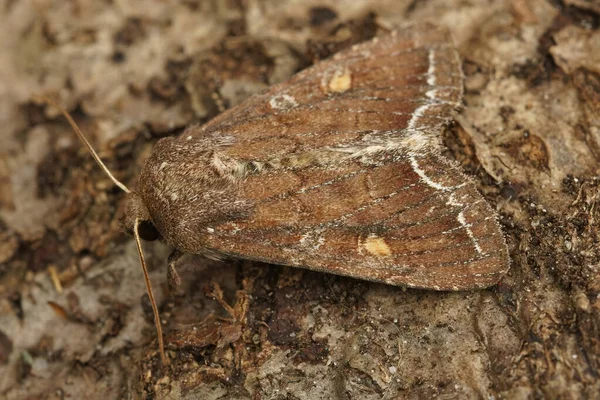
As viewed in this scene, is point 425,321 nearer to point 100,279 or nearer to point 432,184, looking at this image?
point 432,184

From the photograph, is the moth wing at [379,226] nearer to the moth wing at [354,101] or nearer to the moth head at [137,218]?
the moth wing at [354,101]

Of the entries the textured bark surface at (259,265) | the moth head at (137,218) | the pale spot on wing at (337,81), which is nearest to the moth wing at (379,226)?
the textured bark surface at (259,265)

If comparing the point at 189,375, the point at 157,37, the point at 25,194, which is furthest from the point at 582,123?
the point at 25,194

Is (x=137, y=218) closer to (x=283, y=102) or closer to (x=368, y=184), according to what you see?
(x=283, y=102)

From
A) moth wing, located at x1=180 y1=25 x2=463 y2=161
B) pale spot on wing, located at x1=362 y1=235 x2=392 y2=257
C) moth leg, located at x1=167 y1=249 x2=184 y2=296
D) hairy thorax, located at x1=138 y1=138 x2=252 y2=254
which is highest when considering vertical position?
moth wing, located at x1=180 y1=25 x2=463 y2=161

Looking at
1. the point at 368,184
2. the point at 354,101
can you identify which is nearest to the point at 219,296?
the point at 368,184

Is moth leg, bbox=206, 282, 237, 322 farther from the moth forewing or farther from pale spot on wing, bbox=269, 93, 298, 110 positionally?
pale spot on wing, bbox=269, 93, 298, 110

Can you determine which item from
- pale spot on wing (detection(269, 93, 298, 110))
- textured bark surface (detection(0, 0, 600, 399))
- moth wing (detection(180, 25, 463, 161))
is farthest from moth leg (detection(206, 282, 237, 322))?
pale spot on wing (detection(269, 93, 298, 110))
